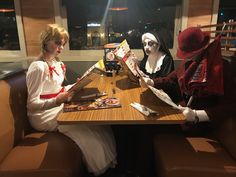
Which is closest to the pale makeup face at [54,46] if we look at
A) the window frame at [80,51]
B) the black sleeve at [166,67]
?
the black sleeve at [166,67]

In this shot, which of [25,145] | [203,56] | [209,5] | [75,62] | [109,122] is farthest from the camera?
[75,62]

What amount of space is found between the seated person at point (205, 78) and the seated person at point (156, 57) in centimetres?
53

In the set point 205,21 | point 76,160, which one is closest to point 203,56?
point 76,160

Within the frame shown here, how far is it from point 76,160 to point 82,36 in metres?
1.79

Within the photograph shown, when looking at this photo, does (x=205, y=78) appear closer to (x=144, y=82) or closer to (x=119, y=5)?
(x=144, y=82)

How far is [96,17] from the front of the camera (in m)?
2.53

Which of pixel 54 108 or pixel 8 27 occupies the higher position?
pixel 8 27

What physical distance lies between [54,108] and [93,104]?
369 millimetres

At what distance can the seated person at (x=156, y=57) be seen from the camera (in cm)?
174

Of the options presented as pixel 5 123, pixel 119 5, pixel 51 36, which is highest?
pixel 119 5

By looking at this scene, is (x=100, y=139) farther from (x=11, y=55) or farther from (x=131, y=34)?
(x=11, y=55)

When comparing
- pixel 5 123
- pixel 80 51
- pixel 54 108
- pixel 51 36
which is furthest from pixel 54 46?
pixel 80 51

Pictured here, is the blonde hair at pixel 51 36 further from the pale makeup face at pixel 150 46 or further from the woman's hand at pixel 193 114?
the woman's hand at pixel 193 114

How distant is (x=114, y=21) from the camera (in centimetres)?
254
